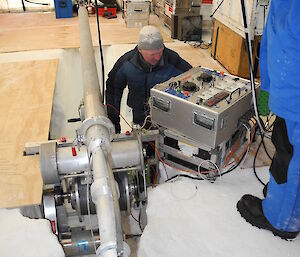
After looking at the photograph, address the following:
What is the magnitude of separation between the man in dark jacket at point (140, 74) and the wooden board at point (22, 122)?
1.42 feet

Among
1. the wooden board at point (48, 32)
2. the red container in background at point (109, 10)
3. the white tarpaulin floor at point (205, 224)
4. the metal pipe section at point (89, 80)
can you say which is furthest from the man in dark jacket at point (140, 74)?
the red container in background at point (109, 10)

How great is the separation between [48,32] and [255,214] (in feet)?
10.6

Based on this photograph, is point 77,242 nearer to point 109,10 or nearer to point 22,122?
point 22,122

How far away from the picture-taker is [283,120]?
1.16 meters

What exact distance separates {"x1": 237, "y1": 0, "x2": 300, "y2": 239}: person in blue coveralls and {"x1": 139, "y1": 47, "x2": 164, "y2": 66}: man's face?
2.54 ft

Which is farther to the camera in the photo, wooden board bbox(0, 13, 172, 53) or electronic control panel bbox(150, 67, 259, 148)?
wooden board bbox(0, 13, 172, 53)

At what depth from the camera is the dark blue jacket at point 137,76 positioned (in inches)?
81.7

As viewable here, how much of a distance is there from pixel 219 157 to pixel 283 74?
633mm

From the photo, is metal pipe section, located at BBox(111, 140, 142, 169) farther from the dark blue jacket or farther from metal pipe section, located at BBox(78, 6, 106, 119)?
the dark blue jacket

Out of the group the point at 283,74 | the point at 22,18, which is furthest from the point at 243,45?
the point at 22,18

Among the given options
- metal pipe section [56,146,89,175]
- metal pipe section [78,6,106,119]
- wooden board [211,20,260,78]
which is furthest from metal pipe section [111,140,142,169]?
wooden board [211,20,260,78]

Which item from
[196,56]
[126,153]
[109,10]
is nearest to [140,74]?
[126,153]

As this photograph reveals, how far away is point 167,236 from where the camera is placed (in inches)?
55.6

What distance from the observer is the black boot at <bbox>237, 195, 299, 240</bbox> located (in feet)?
4.48
